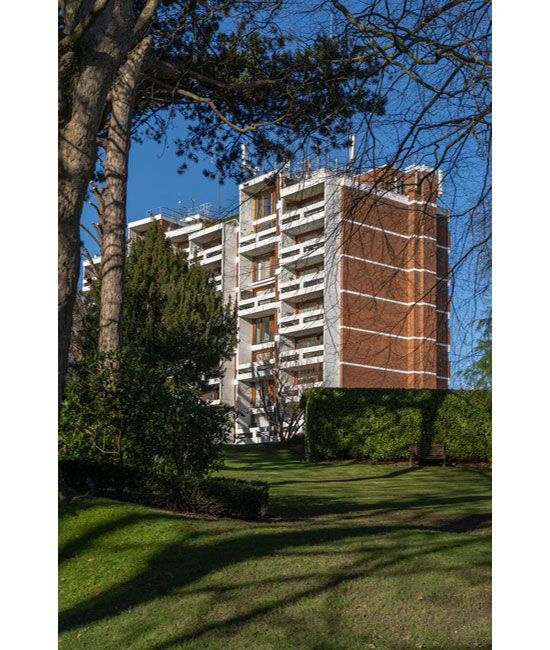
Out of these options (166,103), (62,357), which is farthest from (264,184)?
(166,103)

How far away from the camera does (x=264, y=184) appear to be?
6.22 metres

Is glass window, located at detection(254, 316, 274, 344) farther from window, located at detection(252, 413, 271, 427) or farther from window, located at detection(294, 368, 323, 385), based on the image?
window, located at detection(294, 368, 323, 385)

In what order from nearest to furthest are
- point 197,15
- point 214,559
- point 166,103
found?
point 214,559 < point 197,15 < point 166,103

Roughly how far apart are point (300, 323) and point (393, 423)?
17.3 meters

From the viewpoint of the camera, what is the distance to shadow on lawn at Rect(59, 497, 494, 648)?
465 cm

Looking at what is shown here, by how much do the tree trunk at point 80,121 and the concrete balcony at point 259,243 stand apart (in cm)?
2834

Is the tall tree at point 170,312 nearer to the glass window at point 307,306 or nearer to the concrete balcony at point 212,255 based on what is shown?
the glass window at point 307,306

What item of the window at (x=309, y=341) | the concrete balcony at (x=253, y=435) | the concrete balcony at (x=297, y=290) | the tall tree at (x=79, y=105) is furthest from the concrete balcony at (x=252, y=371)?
the tall tree at (x=79, y=105)

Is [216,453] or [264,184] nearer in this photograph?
[264,184]
